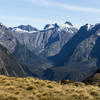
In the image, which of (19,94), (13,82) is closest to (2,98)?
(19,94)

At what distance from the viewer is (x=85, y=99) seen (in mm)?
28594

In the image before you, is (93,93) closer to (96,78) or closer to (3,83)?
(3,83)

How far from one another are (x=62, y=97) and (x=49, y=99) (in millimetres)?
1548

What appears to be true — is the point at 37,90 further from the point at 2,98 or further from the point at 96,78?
the point at 96,78

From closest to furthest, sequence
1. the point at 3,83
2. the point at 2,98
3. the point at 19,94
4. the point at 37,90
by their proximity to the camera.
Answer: the point at 2,98 < the point at 19,94 < the point at 37,90 < the point at 3,83

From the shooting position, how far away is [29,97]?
2897 cm

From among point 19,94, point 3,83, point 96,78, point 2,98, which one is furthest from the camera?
point 96,78

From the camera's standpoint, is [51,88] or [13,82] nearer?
[51,88]

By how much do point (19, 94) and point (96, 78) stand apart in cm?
8155

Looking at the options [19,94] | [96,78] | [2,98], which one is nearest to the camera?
[2,98]

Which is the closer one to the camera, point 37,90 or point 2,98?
point 2,98

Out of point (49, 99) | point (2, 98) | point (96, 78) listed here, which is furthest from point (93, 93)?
point (96, 78)

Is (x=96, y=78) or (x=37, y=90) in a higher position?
(x=37, y=90)

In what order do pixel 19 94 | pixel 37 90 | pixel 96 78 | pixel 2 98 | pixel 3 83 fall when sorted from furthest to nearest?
pixel 96 78 → pixel 3 83 → pixel 37 90 → pixel 19 94 → pixel 2 98
